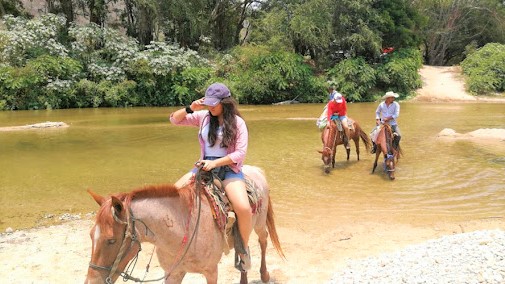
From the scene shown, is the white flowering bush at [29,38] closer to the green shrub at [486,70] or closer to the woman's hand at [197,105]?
the woman's hand at [197,105]

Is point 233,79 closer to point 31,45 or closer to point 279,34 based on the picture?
point 279,34

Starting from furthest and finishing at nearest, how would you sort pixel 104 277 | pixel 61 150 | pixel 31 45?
pixel 31 45
pixel 61 150
pixel 104 277

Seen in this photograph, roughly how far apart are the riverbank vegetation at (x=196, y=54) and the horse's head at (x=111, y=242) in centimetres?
2474

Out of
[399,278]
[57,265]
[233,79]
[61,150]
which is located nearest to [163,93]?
[233,79]

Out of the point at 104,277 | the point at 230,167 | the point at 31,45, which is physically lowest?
the point at 104,277

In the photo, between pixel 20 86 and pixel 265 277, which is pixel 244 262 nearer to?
pixel 265 277

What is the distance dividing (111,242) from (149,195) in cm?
51

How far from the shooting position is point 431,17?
132 ft

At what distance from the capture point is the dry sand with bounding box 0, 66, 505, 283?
5.05 metres

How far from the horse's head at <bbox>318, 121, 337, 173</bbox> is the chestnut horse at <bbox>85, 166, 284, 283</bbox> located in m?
6.46

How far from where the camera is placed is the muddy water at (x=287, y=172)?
7.48 m

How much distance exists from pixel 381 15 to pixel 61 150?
995 inches

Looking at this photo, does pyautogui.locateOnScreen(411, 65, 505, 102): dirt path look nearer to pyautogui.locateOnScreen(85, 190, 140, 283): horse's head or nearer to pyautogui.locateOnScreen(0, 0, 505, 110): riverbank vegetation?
pyautogui.locateOnScreen(0, 0, 505, 110): riverbank vegetation

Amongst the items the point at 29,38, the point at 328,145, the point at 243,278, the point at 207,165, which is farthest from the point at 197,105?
the point at 29,38
